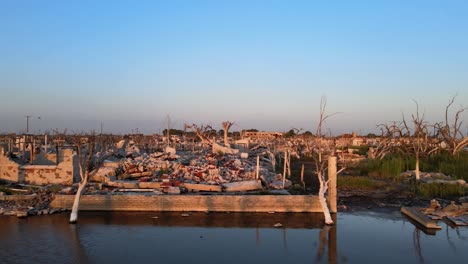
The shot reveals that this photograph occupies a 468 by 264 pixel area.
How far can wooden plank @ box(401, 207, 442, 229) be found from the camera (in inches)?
538

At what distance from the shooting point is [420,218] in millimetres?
14453

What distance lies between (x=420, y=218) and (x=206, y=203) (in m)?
7.71

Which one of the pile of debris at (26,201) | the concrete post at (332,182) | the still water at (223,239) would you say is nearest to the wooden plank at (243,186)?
the still water at (223,239)

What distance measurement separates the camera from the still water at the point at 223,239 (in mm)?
10766

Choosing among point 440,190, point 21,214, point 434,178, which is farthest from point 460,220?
point 21,214

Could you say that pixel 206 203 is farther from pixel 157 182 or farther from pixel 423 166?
pixel 423 166

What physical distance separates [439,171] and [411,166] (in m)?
2.17

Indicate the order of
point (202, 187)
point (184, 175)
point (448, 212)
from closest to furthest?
1. point (448, 212)
2. point (202, 187)
3. point (184, 175)

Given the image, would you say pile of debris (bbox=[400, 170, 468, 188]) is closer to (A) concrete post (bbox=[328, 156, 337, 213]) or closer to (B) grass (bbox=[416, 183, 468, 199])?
(B) grass (bbox=[416, 183, 468, 199])

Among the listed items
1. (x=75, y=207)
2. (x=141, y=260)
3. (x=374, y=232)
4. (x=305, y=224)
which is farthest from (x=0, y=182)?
(x=374, y=232)

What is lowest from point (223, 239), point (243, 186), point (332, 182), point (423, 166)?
point (223, 239)

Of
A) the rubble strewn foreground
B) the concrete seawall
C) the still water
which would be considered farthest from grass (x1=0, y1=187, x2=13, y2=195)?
the concrete seawall

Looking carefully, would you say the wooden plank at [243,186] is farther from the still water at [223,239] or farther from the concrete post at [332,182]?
the concrete post at [332,182]

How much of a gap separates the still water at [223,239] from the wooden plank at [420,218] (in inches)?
12.3
